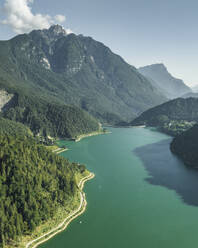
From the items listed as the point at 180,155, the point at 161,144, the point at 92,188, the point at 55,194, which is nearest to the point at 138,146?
the point at 161,144

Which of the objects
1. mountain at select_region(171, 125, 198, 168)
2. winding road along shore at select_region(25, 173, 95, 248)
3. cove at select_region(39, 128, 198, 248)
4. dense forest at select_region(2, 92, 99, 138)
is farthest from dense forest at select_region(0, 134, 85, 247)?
dense forest at select_region(2, 92, 99, 138)

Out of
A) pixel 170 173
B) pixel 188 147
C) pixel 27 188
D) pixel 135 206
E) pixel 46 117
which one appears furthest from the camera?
pixel 46 117

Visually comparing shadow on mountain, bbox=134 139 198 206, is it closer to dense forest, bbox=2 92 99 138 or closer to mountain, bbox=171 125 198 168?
mountain, bbox=171 125 198 168

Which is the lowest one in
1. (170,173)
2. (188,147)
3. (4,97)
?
(170,173)

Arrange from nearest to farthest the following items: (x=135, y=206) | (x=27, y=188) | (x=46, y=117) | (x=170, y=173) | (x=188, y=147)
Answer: (x=27, y=188), (x=135, y=206), (x=170, y=173), (x=188, y=147), (x=46, y=117)

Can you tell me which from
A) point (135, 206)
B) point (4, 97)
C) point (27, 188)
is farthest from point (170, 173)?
point (4, 97)

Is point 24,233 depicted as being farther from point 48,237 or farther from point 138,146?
point 138,146

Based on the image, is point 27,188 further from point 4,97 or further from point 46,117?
point 4,97
